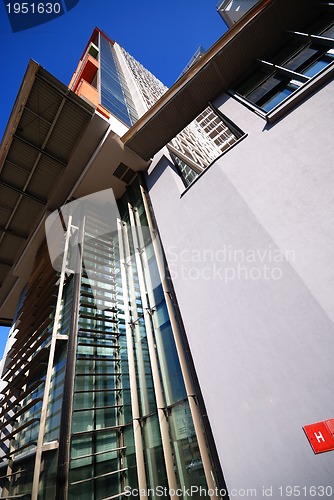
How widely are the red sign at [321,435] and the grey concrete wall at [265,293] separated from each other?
0.27 feet

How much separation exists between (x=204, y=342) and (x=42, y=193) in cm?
1189

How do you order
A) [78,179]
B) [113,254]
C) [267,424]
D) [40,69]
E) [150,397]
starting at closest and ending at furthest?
[267,424], [150,397], [40,69], [113,254], [78,179]

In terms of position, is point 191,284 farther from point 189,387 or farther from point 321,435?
point 321,435

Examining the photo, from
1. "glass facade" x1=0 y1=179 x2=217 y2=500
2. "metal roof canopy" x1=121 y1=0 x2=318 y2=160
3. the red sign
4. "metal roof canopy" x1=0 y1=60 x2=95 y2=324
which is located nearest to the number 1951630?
"metal roof canopy" x1=0 y1=60 x2=95 y2=324

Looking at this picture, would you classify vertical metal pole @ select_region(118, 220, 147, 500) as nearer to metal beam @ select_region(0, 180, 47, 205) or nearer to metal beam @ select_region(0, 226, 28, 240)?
metal beam @ select_region(0, 180, 47, 205)

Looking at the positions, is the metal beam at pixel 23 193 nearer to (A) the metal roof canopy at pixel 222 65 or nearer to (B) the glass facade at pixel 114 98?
(A) the metal roof canopy at pixel 222 65

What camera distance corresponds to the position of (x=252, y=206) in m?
6.08

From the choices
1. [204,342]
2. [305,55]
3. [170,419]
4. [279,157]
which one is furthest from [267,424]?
[305,55]

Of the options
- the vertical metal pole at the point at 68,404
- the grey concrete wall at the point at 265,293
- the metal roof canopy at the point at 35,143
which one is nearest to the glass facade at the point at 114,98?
the metal roof canopy at the point at 35,143

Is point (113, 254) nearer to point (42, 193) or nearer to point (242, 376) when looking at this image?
point (42, 193)

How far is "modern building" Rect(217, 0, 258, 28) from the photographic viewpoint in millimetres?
20019

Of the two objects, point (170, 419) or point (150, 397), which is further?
point (150, 397)

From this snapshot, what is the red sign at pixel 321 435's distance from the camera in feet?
11.6

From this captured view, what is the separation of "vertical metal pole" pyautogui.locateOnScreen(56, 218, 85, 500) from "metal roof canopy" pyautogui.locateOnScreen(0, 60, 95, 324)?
6069 millimetres
